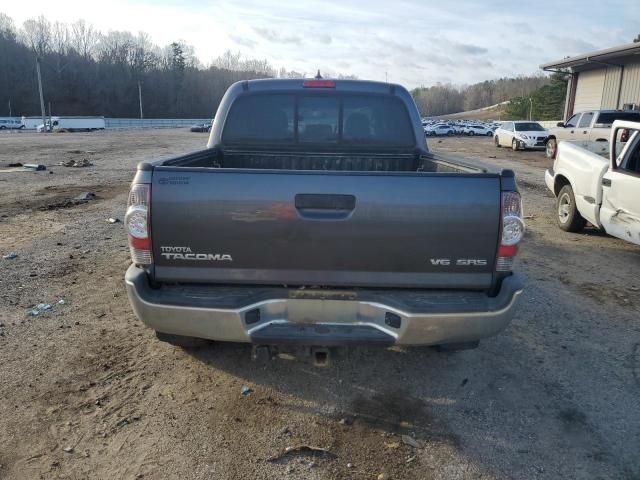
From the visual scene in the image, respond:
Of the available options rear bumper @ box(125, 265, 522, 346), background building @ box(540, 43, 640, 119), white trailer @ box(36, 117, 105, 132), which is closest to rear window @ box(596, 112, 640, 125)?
background building @ box(540, 43, 640, 119)

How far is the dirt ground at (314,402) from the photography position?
290cm

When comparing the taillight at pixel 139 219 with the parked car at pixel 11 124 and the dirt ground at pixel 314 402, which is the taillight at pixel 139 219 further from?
the parked car at pixel 11 124

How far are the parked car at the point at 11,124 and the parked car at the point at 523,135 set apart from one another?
73596 mm

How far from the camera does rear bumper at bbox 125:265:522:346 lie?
3033mm

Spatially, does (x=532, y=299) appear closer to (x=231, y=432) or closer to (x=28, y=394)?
(x=231, y=432)

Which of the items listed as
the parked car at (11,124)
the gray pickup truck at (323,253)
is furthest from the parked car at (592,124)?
the parked car at (11,124)

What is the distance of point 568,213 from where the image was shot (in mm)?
8641

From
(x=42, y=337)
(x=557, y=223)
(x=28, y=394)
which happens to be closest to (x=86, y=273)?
(x=42, y=337)

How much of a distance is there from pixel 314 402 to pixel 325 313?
0.80 metres

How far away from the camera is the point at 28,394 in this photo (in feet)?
11.6

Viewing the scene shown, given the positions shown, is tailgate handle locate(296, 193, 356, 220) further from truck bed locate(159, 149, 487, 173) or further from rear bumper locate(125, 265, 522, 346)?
truck bed locate(159, 149, 487, 173)

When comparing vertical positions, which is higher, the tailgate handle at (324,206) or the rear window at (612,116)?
the rear window at (612,116)

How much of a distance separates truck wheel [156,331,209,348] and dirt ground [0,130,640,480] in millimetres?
187

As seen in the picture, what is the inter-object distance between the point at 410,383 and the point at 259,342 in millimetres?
1292
